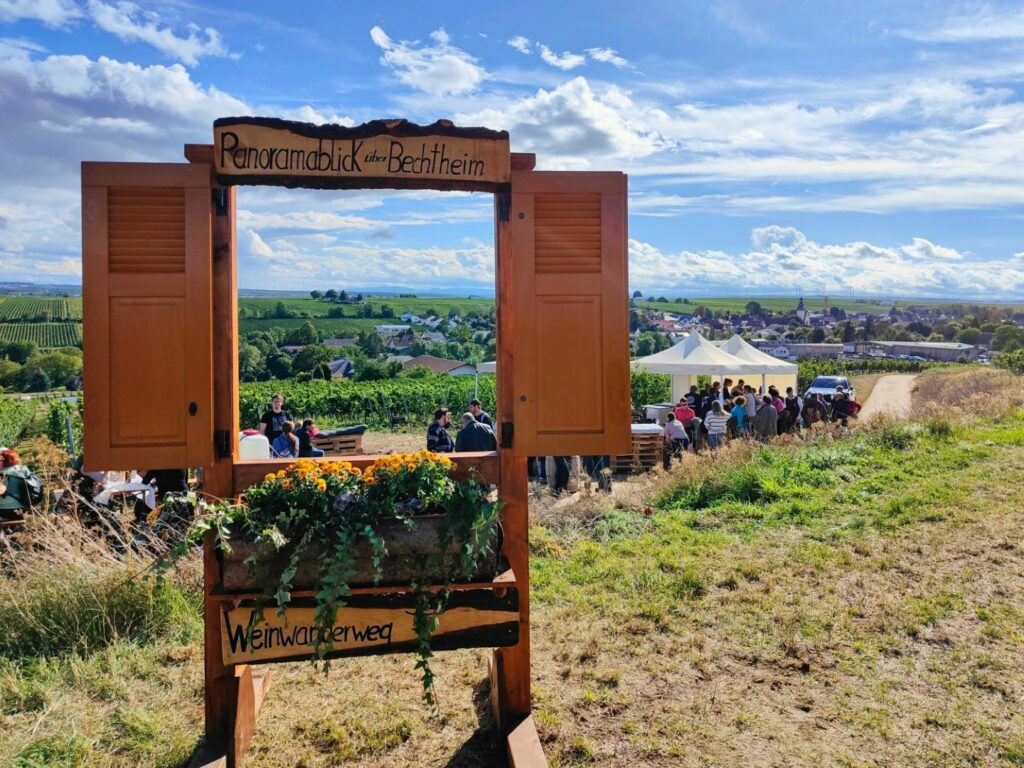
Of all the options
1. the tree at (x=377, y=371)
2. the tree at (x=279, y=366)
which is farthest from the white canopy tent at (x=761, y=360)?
the tree at (x=279, y=366)

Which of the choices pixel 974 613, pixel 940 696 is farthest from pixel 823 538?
pixel 940 696

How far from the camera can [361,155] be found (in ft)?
12.0

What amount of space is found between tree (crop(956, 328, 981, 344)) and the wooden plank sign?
3554 inches

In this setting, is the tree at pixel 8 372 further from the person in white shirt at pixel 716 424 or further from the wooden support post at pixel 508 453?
the wooden support post at pixel 508 453

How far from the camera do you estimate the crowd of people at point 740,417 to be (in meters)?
14.1

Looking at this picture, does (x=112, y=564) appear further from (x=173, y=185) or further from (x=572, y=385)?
(x=572, y=385)

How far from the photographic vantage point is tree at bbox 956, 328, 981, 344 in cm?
8025

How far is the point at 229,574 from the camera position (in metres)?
3.36

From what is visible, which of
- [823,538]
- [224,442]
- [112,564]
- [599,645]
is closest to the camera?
[224,442]

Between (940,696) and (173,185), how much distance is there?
16.8 ft

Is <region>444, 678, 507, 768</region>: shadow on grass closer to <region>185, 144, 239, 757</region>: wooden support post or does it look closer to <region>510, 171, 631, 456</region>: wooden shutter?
<region>185, 144, 239, 757</region>: wooden support post

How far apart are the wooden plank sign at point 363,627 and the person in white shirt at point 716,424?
11.1 metres

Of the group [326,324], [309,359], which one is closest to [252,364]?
[309,359]

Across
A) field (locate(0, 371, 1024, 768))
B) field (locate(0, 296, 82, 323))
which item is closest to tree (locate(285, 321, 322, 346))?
field (locate(0, 296, 82, 323))
